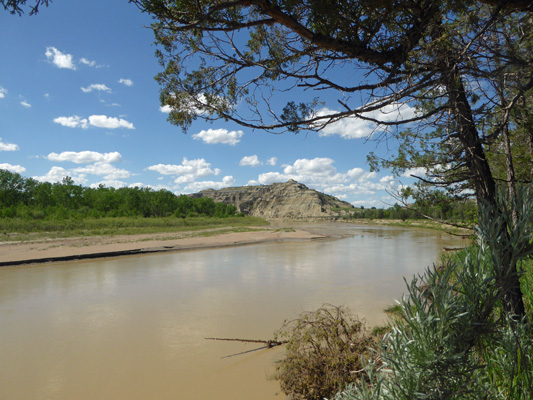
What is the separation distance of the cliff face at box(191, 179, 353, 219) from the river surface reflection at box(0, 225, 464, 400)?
106 metres

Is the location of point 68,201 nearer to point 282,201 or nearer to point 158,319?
point 158,319

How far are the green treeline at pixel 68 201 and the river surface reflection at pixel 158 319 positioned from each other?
1359 inches

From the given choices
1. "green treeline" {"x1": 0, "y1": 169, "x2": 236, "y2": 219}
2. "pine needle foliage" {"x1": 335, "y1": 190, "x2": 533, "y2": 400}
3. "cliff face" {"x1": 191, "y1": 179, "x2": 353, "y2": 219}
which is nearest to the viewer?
"pine needle foliage" {"x1": 335, "y1": 190, "x2": 533, "y2": 400}

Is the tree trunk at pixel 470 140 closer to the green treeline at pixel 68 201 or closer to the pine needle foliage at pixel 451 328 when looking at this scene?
the pine needle foliage at pixel 451 328

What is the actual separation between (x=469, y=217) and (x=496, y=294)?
7.47m

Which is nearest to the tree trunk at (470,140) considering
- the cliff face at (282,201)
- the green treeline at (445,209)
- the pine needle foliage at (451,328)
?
the green treeline at (445,209)

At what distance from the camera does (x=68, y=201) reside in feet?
179

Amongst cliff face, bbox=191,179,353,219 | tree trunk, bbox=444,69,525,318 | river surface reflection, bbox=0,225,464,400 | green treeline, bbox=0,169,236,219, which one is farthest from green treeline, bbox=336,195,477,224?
cliff face, bbox=191,179,353,219

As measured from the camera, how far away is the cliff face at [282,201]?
132m

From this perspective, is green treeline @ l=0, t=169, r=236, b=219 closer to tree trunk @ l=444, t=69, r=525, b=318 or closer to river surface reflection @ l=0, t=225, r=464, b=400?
river surface reflection @ l=0, t=225, r=464, b=400

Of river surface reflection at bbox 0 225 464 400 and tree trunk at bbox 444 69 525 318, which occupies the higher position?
tree trunk at bbox 444 69 525 318

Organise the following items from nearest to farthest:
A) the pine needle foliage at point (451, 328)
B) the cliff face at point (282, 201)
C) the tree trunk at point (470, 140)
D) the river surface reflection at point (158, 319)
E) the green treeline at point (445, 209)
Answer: the pine needle foliage at point (451, 328)
the tree trunk at point (470, 140)
the river surface reflection at point (158, 319)
the green treeline at point (445, 209)
the cliff face at point (282, 201)

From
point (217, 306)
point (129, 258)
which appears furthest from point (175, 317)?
point (129, 258)

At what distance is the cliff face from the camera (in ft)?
432
